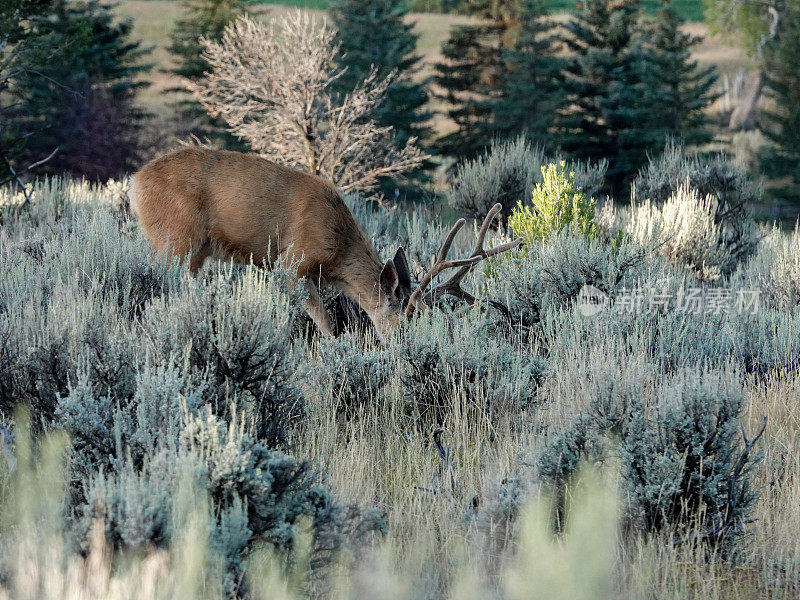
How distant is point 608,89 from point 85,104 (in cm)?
1697

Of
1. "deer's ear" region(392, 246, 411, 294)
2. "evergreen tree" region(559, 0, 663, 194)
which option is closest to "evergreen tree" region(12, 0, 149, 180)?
"evergreen tree" region(559, 0, 663, 194)

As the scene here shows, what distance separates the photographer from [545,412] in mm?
5066

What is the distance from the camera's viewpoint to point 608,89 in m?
29.7

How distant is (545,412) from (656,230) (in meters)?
6.56

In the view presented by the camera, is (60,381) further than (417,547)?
Yes

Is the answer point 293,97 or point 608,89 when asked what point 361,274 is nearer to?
point 293,97

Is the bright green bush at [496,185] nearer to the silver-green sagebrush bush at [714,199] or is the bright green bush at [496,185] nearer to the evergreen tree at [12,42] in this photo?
the silver-green sagebrush bush at [714,199]

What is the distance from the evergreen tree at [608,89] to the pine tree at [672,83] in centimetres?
37

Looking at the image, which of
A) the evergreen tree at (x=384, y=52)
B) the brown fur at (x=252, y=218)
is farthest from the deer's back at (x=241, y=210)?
the evergreen tree at (x=384, y=52)

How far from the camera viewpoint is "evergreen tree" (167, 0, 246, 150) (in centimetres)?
3103

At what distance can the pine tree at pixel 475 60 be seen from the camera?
33.5 metres

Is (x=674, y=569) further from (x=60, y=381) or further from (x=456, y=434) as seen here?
(x=60, y=381)

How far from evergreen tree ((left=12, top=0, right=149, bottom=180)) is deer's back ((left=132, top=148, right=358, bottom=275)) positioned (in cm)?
1637

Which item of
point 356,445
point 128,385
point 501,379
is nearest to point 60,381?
point 128,385
